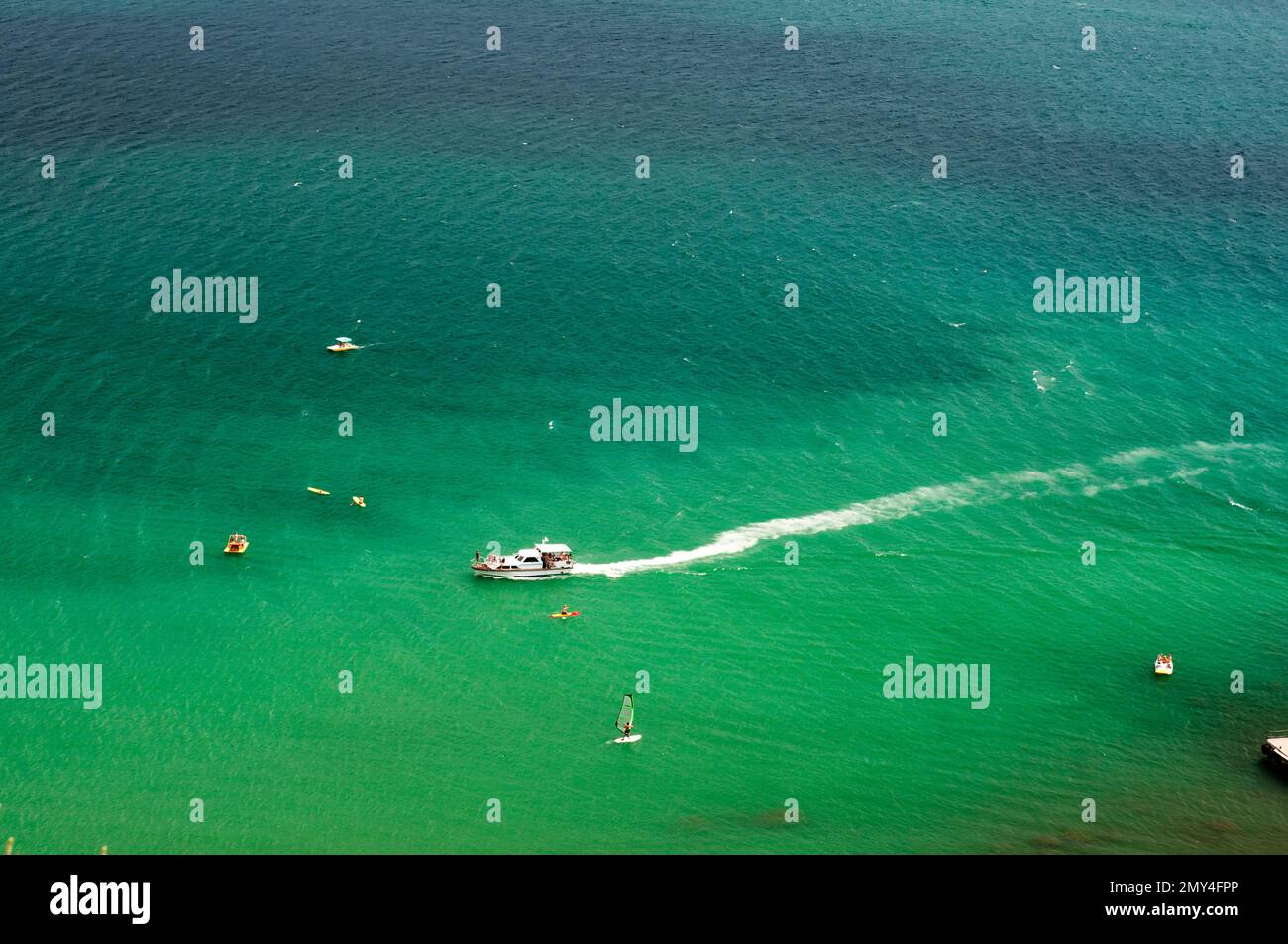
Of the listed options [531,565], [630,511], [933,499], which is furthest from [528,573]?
[933,499]

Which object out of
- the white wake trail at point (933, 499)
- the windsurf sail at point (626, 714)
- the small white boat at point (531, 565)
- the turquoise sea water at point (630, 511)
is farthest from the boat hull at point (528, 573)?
the windsurf sail at point (626, 714)

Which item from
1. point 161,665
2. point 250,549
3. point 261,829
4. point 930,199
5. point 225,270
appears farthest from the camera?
point 930,199

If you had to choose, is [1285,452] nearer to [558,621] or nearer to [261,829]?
A: [558,621]

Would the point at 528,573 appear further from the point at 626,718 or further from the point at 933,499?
the point at 933,499

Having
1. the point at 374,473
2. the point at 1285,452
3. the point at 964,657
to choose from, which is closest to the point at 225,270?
the point at 374,473

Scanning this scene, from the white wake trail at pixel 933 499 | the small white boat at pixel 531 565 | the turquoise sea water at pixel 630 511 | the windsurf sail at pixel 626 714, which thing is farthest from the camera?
the white wake trail at pixel 933 499

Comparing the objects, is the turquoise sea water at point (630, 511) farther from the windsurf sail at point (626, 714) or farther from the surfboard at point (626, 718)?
the windsurf sail at point (626, 714)
